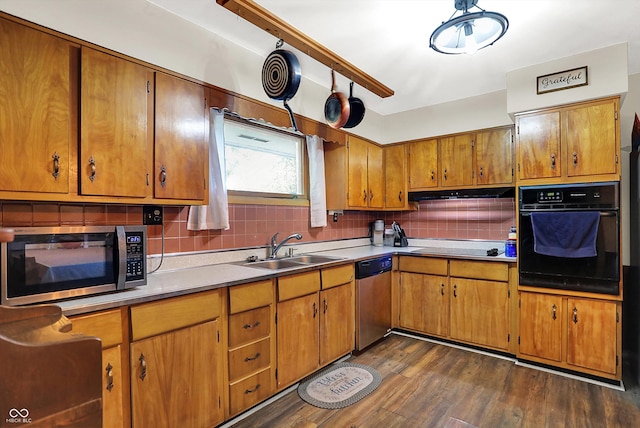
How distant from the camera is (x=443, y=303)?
330 cm

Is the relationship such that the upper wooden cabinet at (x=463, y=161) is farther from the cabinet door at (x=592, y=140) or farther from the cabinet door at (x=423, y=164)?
the cabinet door at (x=592, y=140)

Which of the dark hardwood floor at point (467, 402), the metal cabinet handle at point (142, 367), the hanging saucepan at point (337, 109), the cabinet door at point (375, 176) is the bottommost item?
the dark hardwood floor at point (467, 402)

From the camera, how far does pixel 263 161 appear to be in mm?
3023

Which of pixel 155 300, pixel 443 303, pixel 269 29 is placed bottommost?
pixel 443 303

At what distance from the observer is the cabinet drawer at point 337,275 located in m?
2.68

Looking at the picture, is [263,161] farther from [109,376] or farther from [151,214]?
[109,376]

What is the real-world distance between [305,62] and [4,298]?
239 centimetres

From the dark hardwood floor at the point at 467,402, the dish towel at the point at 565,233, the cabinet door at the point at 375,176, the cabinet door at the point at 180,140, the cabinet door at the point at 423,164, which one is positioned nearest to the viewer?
the cabinet door at the point at 180,140

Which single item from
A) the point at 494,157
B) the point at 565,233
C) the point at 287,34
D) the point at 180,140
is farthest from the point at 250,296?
the point at 494,157

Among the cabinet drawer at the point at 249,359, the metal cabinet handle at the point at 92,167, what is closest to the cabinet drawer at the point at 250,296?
the cabinet drawer at the point at 249,359

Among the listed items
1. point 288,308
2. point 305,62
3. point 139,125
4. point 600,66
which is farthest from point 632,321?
point 139,125

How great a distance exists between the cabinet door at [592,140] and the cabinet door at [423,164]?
1269 millimetres

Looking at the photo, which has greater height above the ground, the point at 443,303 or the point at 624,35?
the point at 624,35

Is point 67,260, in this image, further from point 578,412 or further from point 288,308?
point 578,412
